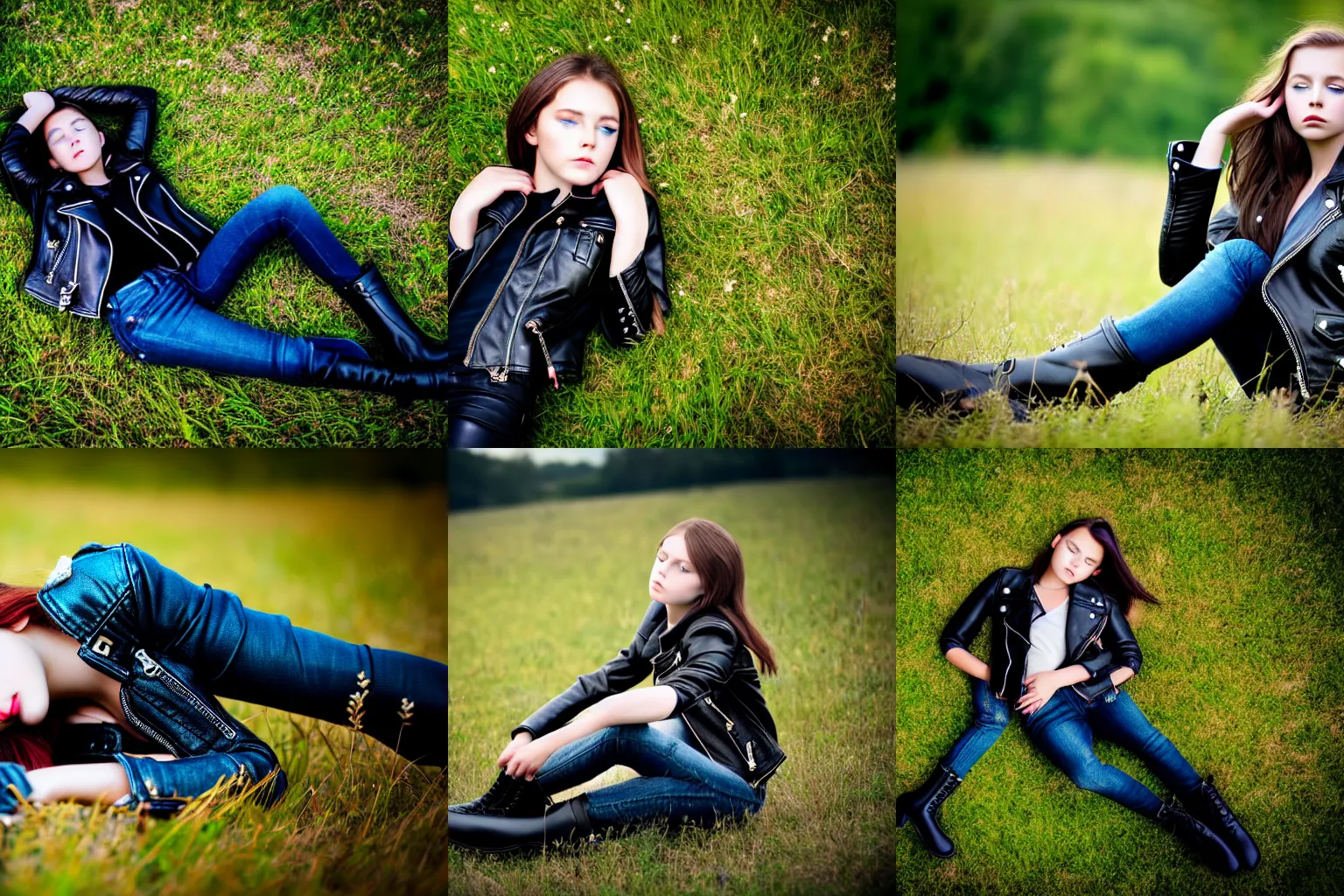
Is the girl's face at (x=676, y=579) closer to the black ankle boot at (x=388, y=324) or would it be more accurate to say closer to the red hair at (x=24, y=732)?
the black ankle boot at (x=388, y=324)

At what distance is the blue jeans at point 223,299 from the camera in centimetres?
329

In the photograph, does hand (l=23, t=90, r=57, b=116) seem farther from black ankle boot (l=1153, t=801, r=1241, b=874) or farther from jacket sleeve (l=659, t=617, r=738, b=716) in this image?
black ankle boot (l=1153, t=801, r=1241, b=874)

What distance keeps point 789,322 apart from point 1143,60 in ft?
5.01

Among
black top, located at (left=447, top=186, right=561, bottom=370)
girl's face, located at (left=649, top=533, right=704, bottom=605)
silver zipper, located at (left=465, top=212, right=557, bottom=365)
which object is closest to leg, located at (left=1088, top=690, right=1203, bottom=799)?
girl's face, located at (left=649, top=533, right=704, bottom=605)

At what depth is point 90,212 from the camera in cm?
326

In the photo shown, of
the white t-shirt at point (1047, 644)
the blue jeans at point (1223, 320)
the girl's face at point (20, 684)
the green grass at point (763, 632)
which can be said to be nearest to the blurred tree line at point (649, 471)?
the green grass at point (763, 632)

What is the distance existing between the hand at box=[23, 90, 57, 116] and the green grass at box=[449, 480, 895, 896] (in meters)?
1.82

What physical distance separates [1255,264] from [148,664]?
11.8 ft

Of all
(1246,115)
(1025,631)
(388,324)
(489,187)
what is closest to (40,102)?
(388,324)

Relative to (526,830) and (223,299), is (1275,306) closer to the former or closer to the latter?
(526,830)

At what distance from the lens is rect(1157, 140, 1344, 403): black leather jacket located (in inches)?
127

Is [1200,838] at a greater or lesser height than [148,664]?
lesser

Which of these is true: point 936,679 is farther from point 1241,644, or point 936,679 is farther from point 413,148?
point 413,148

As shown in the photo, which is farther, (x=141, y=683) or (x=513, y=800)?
(x=513, y=800)
